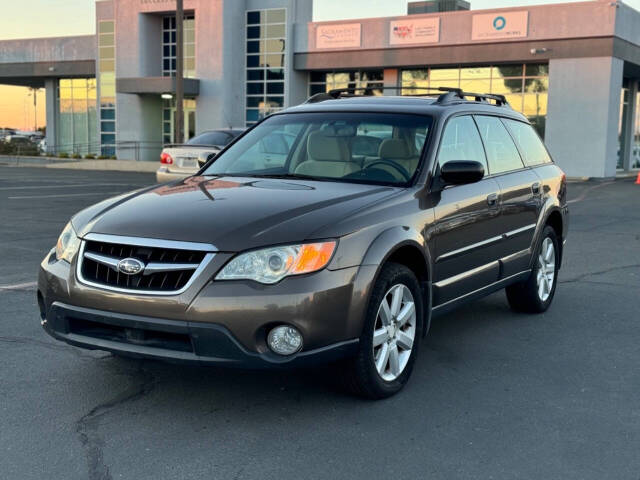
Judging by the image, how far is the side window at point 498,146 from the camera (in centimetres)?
602

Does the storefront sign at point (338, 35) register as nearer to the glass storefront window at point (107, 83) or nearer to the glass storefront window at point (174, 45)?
the glass storefront window at point (174, 45)

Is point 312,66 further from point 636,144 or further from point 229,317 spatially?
point 229,317

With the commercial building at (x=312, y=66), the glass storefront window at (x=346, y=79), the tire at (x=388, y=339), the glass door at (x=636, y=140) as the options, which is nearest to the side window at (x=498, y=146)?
the tire at (x=388, y=339)

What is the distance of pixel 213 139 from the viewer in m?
18.1

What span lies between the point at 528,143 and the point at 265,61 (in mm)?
34124

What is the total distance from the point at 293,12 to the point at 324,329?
36570mm

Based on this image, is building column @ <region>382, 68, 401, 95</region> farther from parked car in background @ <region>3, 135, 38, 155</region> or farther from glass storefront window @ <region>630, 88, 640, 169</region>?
parked car in background @ <region>3, 135, 38, 155</region>

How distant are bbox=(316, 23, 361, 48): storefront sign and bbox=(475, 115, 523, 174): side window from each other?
31.4m

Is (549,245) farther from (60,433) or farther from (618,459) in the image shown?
(60,433)

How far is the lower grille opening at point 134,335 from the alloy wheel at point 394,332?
1037 mm

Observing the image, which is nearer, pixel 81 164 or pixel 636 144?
pixel 81 164

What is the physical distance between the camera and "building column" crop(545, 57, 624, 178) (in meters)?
31.5

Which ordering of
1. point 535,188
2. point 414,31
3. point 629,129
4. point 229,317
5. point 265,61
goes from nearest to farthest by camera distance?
point 229,317, point 535,188, point 414,31, point 629,129, point 265,61

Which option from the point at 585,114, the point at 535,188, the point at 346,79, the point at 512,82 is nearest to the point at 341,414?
the point at 535,188
